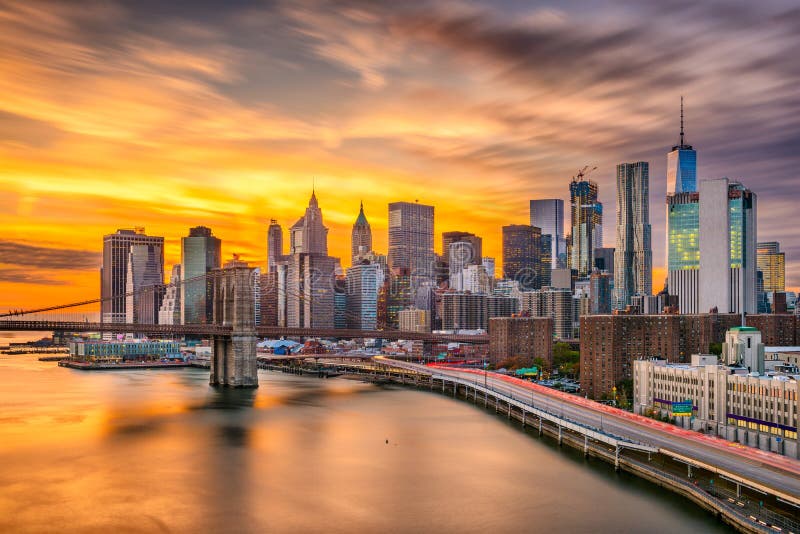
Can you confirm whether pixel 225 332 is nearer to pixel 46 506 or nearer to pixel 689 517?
pixel 46 506

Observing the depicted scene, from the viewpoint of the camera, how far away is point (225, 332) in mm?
82312

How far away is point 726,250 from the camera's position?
133 meters

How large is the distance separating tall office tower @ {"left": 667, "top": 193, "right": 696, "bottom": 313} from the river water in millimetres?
95794

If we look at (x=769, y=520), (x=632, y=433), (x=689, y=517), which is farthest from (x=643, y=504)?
(x=632, y=433)

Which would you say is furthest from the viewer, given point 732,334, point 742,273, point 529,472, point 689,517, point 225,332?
point 742,273

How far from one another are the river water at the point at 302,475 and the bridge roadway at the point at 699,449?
218cm

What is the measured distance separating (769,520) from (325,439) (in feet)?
93.1

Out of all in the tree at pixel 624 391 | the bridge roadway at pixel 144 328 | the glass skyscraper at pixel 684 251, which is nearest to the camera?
the tree at pixel 624 391

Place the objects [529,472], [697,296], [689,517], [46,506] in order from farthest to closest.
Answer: [697,296] < [529,472] < [46,506] < [689,517]

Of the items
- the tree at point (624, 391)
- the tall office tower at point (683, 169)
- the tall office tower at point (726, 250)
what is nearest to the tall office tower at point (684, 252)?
the tall office tower at point (726, 250)

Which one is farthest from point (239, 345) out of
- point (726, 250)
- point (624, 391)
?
point (726, 250)

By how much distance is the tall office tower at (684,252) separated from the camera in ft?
478

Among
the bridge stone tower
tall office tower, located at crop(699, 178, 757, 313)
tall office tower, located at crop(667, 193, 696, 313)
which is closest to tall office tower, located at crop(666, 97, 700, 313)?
tall office tower, located at crop(667, 193, 696, 313)

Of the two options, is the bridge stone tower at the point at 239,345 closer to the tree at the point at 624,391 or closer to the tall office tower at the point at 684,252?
the tree at the point at 624,391
